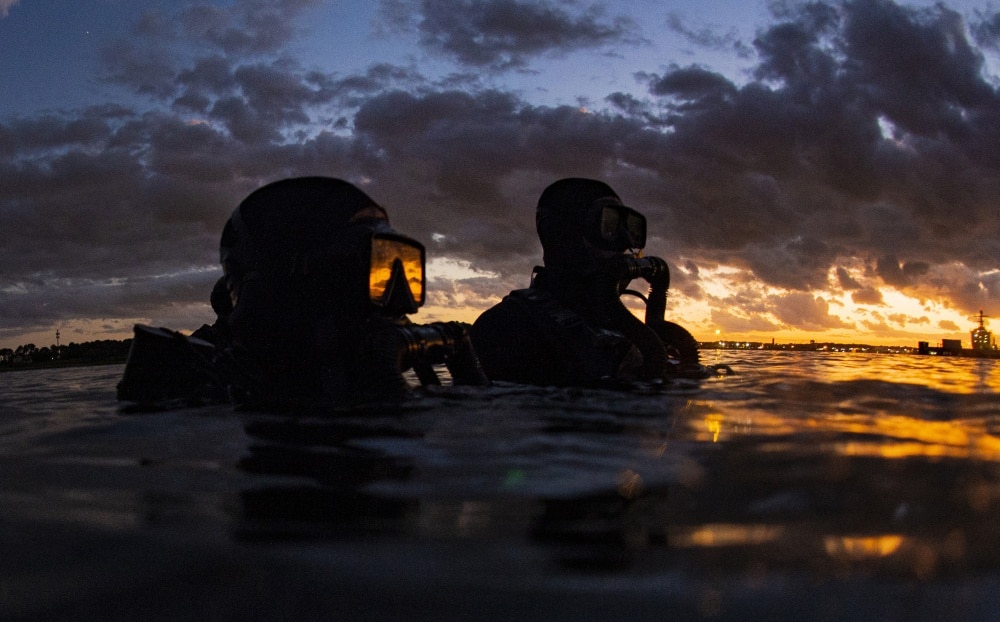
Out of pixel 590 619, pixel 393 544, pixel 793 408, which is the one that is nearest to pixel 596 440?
pixel 393 544

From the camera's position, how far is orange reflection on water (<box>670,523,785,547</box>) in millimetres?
2102

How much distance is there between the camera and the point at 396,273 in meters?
6.61

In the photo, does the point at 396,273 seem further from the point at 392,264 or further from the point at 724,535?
the point at 724,535

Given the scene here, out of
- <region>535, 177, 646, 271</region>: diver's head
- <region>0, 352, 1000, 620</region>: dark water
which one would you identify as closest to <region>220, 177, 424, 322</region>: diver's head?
<region>0, 352, 1000, 620</region>: dark water

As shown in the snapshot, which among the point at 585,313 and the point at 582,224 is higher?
the point at 582,224

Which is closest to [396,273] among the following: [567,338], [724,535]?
[567,338]

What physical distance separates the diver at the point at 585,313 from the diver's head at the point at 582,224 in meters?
0.02

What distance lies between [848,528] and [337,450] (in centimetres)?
252

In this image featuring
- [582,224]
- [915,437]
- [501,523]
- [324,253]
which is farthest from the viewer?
[582,224]

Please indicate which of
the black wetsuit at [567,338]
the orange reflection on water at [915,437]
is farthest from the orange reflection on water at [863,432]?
the black wetsuit at [567,338]

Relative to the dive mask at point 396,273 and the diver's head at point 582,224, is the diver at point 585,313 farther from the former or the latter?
the dive mask at point 396,273

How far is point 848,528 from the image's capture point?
2244 millimetres

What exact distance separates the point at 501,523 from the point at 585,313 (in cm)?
854

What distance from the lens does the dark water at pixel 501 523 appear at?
5.58 feet
